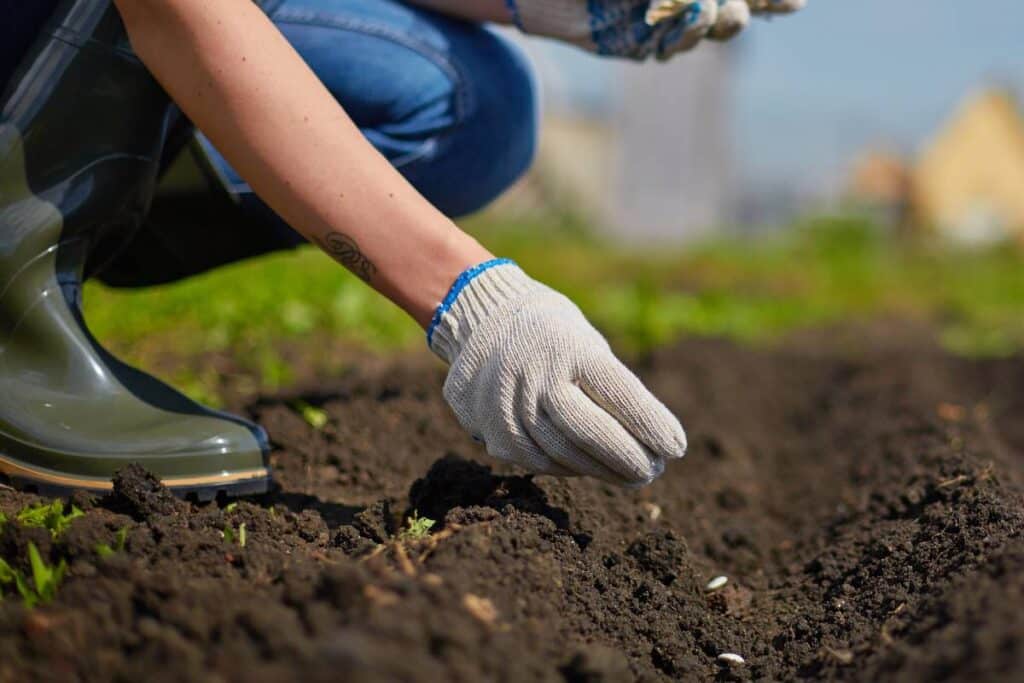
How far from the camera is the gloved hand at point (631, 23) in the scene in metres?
2.01

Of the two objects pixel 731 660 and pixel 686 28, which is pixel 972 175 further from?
Answer: pixel 731 660

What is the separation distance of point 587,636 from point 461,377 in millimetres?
385

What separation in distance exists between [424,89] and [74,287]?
741 millimetres

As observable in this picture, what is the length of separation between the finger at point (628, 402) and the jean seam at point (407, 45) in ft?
2.77

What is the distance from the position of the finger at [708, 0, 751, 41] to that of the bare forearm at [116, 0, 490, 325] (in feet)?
2.67

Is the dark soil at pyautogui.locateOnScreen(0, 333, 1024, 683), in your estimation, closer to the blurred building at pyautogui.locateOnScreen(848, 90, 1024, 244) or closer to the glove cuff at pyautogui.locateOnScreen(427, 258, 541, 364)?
the glove cuff at pyautogui.locateOnScreen(427, 258, 541, 364)

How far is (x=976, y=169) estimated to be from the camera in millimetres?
11125

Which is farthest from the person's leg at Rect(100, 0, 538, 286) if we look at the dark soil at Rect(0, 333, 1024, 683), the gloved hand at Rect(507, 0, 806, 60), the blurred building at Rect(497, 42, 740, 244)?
the blurred building at Rect(497, 42, 740, 244)

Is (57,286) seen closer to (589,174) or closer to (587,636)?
(587,636)

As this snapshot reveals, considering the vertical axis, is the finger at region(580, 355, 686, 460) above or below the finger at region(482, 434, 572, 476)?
above

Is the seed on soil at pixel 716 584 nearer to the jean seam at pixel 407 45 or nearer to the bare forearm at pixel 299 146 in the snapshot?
the bare forearm at pixel 299 146

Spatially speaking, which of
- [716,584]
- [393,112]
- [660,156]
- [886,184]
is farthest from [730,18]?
[886,184]

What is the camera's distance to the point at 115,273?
7.23 feet

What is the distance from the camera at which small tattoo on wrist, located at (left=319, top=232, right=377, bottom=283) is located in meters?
1.50
